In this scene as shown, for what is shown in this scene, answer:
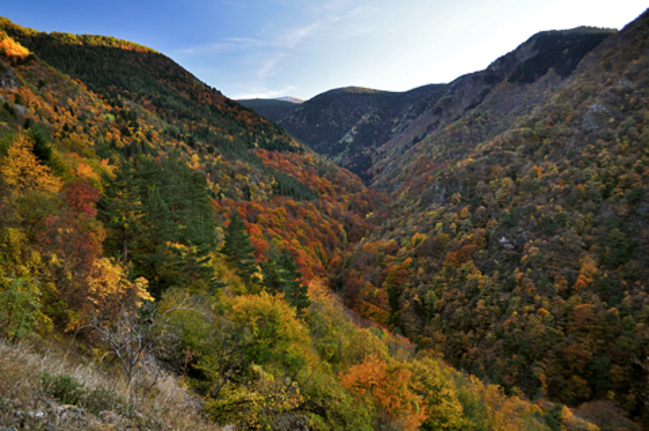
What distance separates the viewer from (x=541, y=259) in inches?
3812

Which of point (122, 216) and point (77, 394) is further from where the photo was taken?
point (122, 216)

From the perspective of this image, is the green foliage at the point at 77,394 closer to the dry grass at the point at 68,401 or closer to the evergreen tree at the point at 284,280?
the dry grass at the point at 68,401

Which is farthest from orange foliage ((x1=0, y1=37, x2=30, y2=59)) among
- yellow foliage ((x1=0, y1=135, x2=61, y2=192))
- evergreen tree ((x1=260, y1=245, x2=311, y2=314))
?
evergreen tree ((x1=260, y1=245, x2=311, y2=314))

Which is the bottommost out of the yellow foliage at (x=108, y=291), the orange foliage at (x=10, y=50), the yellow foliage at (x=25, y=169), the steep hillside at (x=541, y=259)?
the steep hillside at (x=541, y=259)

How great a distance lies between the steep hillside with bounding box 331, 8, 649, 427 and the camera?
243 feet

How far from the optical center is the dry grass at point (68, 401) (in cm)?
585

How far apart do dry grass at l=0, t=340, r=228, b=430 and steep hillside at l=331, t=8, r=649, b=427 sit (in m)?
89.2

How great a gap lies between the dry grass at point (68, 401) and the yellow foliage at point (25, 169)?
2215 cm

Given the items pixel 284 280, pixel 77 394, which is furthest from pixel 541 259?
pixel 77 394

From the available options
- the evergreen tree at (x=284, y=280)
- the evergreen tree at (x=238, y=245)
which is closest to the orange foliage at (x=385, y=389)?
the evergreen tree at (x=284, y=280)

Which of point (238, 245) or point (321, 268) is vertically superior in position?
point (238, 245)

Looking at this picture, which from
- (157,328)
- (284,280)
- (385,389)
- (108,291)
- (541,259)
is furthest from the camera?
(541,259)

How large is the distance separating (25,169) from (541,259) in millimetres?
122977

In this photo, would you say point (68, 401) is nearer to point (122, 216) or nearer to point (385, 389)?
point (122, 216)
